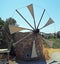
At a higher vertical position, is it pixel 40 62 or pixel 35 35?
pixel 35 35

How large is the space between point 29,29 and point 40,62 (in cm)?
626

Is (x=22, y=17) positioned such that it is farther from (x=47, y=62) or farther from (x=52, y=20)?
(x=47, y=62)

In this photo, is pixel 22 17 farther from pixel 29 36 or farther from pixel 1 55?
pixel 1 55

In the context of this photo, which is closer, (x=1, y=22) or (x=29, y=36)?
(x=29, y=36)

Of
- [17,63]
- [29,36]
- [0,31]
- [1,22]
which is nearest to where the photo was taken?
[17,63]

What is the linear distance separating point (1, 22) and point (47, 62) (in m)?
27.2

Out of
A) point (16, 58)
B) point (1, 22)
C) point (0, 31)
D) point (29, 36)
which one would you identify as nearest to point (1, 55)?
point (16, 58)

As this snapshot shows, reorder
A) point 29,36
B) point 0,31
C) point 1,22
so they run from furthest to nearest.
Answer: point 1,22
point 0,31
point 29,36

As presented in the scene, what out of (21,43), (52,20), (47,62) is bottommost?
(47,62)

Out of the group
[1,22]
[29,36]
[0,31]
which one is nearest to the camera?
[29,36]

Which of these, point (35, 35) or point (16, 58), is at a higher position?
point (35, 35)

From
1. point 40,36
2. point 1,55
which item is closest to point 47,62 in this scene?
point 40,36

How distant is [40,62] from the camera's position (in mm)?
43375

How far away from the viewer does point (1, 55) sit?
44.1 metres
